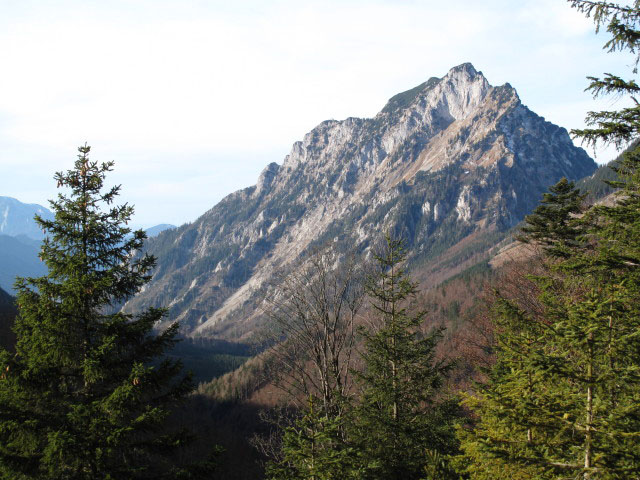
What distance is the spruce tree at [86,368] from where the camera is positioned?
8.33 m

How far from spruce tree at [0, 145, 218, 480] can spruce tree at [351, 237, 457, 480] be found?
5437 mm

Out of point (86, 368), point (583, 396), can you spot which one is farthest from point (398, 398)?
point (86, 368)

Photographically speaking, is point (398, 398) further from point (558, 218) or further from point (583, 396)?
point (558, 218)

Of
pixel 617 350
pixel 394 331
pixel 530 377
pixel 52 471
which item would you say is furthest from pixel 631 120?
pixel 52 471

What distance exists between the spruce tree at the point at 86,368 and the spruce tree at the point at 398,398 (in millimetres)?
5437

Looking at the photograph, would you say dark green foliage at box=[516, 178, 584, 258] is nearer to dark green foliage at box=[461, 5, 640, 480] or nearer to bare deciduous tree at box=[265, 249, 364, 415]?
bare deciduous tree at box=[265, 249, 364, 415]

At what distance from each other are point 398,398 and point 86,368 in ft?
32.6

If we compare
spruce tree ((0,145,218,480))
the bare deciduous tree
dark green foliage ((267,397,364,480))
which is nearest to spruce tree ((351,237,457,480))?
the bare deciduous tree

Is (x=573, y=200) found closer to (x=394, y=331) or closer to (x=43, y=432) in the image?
(x=394, y=331)

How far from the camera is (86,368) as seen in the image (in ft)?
29.0

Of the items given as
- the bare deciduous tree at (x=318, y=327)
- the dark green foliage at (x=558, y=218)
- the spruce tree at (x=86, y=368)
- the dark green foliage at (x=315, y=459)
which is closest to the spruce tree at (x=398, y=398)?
the bare deciduous tree at (x=318, y=327)

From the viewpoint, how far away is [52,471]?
8055 mm

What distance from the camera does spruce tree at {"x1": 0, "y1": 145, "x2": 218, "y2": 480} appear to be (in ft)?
27.3

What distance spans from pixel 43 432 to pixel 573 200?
23.3 metres
